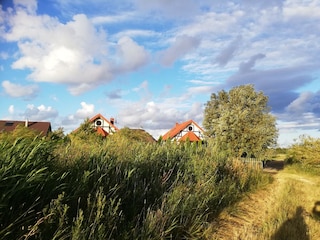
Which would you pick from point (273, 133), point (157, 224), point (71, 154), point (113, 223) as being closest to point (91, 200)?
point (113, 223)

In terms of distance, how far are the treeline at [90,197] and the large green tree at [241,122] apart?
615cm

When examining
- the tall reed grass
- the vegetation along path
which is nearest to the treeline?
the tall reed grass

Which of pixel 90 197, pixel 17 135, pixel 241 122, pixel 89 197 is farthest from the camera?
pixel 241 122

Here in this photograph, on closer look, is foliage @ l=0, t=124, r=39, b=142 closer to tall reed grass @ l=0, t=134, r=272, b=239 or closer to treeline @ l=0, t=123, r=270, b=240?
treeline @ l=0, t=123, r=270, b=240

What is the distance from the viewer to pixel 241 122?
2969 centimetres

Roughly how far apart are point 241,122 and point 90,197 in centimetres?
2676

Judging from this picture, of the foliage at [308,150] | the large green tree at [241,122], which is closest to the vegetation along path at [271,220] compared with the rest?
the large green tree at [241,122]

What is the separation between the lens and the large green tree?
28.9 meters

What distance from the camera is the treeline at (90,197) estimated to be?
3.42 metres

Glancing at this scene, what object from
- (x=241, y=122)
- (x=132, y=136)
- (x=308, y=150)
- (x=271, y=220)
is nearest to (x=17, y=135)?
(x=271, y=220)

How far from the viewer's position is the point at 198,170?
25.7ft

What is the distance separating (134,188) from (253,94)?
4316cm

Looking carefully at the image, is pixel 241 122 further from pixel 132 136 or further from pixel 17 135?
pixel 17 135

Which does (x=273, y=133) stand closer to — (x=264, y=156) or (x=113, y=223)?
(x=264, y=156)
